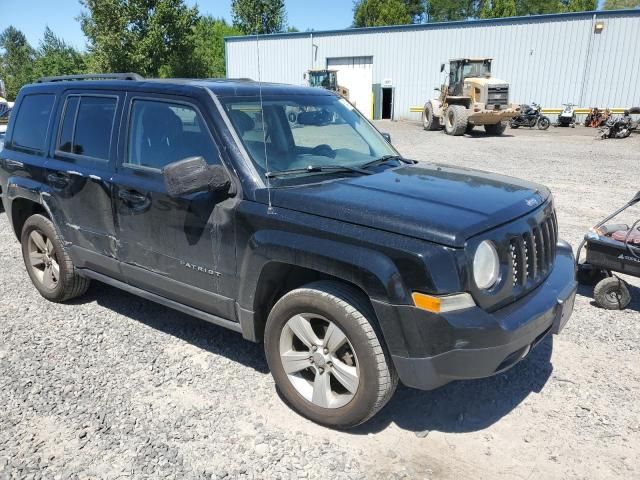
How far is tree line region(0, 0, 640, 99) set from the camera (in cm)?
3516

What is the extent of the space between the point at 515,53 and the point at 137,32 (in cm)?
2427

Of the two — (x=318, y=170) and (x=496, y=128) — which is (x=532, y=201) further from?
(x=496, y=128)

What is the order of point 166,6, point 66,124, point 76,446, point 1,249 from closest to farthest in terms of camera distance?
point 76,446, point 66,124, point 1,249, point 166,6

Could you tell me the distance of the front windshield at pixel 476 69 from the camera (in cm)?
2320

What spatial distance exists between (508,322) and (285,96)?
2313 mm

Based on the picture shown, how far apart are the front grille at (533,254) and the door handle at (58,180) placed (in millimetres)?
3434

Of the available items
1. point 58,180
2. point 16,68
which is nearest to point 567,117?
point 58,180

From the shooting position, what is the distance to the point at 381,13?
57.9m

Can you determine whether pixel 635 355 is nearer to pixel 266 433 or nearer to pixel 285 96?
pixel 266 433

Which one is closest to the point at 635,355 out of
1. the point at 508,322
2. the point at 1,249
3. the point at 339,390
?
A: the point at 508,322

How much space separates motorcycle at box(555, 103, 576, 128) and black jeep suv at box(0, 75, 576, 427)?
1035 inches

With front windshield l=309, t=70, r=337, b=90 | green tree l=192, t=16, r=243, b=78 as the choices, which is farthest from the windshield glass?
green tree l=192, t=16, r=243, b=78

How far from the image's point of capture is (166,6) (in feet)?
116

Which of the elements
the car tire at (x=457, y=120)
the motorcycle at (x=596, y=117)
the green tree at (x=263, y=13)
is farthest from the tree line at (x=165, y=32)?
the motorcycle at (x=596, y=117)
